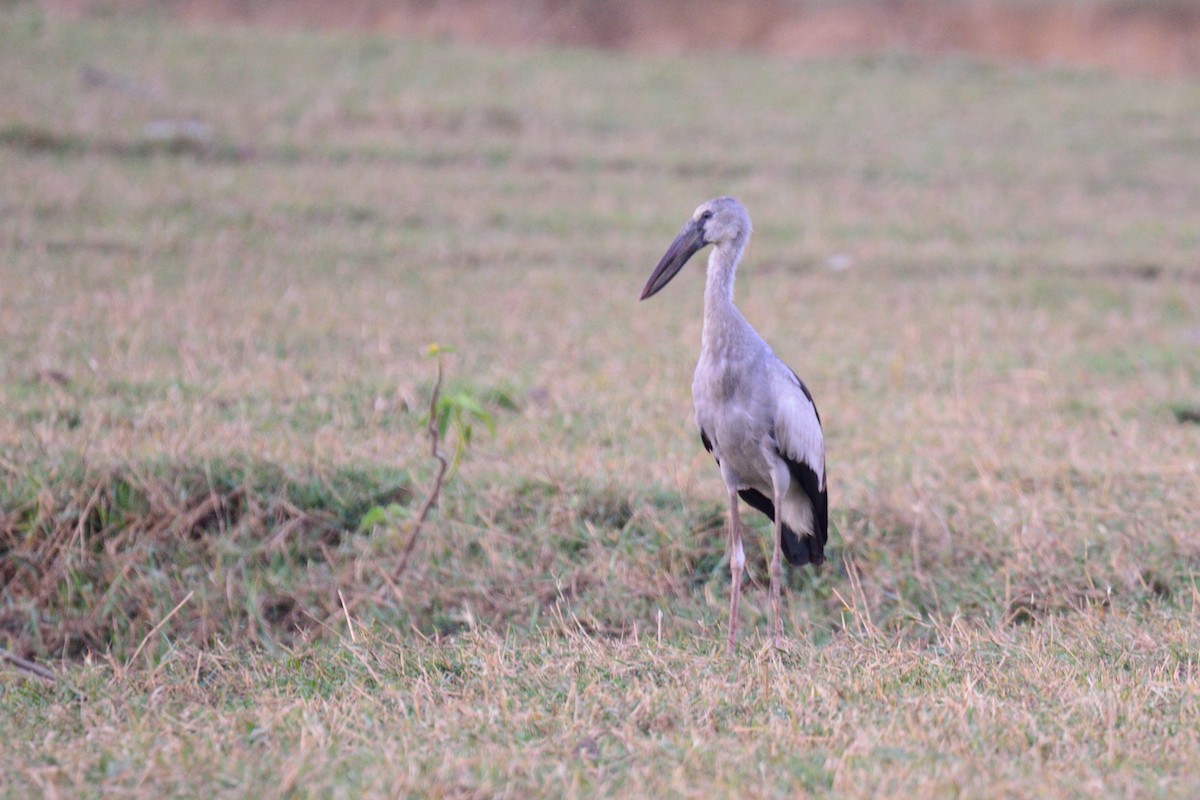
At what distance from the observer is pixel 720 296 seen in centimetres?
399

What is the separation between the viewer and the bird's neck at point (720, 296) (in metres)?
3.89

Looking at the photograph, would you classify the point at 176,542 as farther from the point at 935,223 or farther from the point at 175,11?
the point at 175,11

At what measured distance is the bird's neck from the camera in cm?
389

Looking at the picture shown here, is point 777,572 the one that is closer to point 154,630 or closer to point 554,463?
point 554,463

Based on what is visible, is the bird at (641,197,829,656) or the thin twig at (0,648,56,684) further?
the bird at (641,197,829,656)

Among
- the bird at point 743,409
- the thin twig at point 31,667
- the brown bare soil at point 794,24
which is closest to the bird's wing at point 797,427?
the bird at point 743,409

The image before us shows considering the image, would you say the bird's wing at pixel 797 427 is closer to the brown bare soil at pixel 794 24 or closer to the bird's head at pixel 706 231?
the bird's head at pixel 706 231

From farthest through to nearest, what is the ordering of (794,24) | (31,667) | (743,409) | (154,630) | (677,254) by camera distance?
(794,24), (677,254), (743,409), (154,630), (31,667)

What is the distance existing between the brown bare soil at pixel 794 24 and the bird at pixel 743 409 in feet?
38.3

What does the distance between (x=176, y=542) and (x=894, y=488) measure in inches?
99.8

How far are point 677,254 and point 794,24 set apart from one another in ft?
43.6

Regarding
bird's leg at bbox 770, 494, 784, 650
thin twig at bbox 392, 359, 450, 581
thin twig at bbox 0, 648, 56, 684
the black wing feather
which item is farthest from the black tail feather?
thin twig at bbox 0, 648, 56, 684

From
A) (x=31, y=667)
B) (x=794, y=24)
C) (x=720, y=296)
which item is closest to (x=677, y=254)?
(x=720, y=296)

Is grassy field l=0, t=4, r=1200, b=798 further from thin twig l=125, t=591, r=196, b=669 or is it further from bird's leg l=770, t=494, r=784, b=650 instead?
bird's leg l=770, t=494, r=784, b=650
